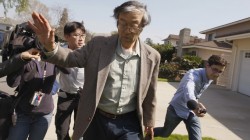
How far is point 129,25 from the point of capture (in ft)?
9.59

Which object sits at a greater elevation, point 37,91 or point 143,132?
point 37,91

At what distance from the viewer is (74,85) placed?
4.64 meters

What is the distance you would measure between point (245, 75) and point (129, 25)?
17.9 m

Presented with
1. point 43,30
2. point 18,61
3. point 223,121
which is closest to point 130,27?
point 43,30

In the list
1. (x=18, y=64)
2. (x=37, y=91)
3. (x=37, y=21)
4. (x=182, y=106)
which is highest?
(x=37, y=21)

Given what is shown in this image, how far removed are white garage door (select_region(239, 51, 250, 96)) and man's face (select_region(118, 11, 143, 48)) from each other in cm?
1690

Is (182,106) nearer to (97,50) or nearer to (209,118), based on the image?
(97,50)

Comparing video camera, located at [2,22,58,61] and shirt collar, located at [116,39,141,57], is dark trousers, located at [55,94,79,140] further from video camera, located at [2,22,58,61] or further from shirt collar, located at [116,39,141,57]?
shirt collar, located at [116,39,141,57]

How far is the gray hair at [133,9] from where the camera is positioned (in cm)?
294

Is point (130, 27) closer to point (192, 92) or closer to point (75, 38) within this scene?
point (75, 38)

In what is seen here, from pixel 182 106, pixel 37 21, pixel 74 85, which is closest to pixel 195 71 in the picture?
pixel 182 106

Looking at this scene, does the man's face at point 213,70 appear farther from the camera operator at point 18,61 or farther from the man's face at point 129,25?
the camera operator at point 18,61

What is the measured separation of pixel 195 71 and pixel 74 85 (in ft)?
5.42

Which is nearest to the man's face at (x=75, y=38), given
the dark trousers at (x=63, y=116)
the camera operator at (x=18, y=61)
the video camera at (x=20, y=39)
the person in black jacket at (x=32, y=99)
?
the dark trousers at (x=63, y=116)
